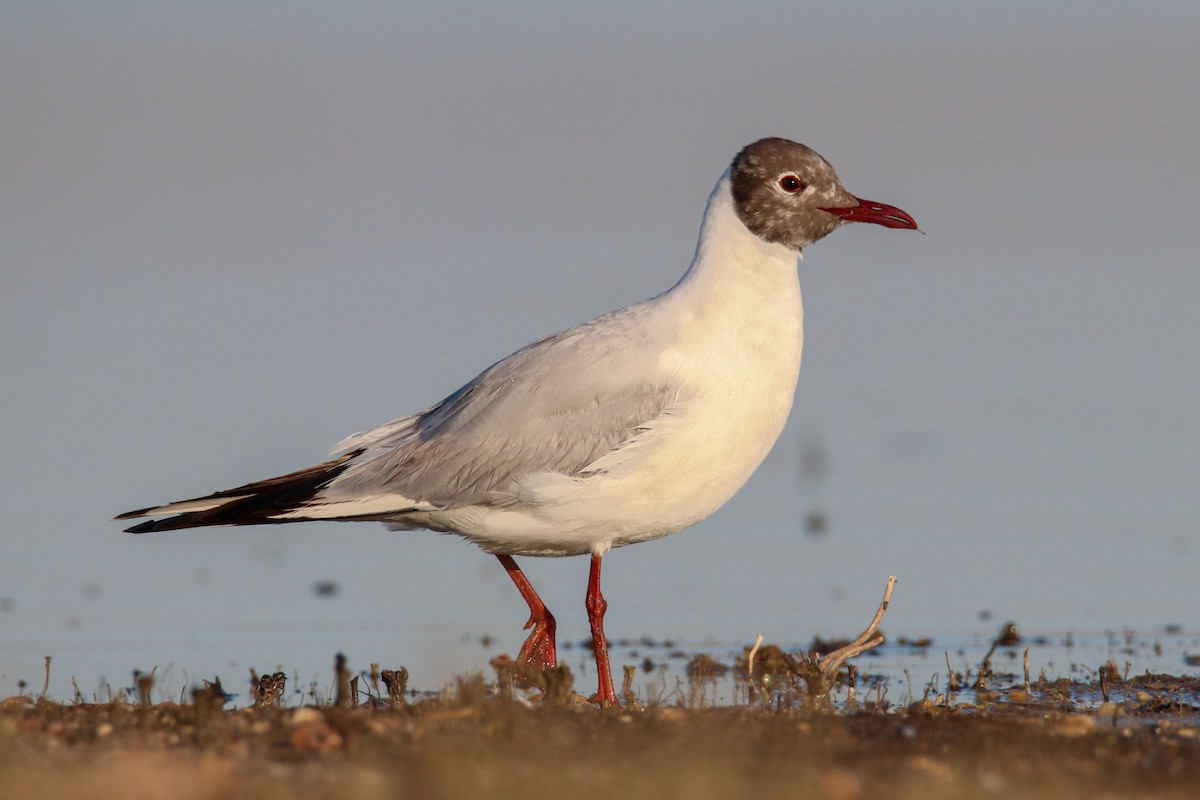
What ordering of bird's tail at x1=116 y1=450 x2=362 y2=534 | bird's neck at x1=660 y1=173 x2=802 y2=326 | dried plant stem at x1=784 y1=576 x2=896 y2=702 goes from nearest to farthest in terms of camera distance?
dried plant stem at x1=784 y1=576 x2=896 y2=702 → bird's neck at x1=660 y1=173 x2=802 y2=326 → bird's tail at x1=116 y1=450 x2=362 y2=534

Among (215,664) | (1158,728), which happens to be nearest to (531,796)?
(1158,728)

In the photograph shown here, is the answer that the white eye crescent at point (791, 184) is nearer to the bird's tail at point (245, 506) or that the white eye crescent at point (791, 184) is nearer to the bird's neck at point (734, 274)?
the bird's neck at point (734, 274)

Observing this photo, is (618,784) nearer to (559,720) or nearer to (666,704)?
(559,720)

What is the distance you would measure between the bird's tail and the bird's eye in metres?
2.85

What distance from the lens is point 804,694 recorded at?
8.09 meters

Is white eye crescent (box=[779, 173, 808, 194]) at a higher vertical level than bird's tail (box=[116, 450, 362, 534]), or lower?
higher

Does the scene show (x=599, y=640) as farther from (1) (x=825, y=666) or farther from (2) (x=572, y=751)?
(2) (x=572, y=751)

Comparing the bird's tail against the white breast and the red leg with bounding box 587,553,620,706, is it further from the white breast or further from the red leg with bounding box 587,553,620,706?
the red leg with bounding box 587,553,620,706

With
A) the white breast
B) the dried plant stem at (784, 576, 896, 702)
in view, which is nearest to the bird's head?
the white breast

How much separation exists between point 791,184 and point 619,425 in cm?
170

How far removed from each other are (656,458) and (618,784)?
3.26 meters

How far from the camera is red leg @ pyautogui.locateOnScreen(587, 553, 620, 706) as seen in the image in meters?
8.07

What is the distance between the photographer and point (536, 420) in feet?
27.5

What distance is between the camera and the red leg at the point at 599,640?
26.5ft
